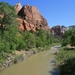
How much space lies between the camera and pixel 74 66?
64.1ft

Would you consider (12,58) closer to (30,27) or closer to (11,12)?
(11,12)

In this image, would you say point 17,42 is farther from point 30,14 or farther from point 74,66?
point 30,14

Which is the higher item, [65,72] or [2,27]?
[2,27]

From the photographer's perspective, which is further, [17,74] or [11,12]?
[11,12]

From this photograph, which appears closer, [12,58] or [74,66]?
[74,66]

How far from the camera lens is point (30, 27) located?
101 meters

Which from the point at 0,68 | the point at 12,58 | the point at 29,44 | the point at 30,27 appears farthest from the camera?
the point at 30,27

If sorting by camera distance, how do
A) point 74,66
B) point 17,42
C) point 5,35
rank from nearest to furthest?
1. point 74,66
2. point 5,35
3. point 17,42

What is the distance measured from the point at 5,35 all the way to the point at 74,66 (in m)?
23.2

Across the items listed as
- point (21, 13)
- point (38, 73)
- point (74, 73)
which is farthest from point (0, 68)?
point (21, 13)

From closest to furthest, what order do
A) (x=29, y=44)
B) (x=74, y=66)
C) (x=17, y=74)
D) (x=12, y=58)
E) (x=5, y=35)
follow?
(x=74, y=66) < (x=17, y=74) < (x=12, y=58) < (x=5, y=35) < (x=29, y=44)

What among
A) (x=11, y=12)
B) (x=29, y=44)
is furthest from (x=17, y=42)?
(x=29, y=44)

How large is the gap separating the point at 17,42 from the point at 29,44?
11.7 metres

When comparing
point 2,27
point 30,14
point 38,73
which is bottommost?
point 38,73
